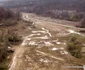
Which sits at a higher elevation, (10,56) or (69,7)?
(10,56)

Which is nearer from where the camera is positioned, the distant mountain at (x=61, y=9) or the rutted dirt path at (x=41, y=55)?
the rutted dirt path at (x=41, y=55)

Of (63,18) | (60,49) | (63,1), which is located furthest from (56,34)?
(63,1)

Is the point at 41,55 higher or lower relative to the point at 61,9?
higher

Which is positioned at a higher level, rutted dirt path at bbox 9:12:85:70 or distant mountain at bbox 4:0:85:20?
rutted dirt path at bbox 9:12:85:70

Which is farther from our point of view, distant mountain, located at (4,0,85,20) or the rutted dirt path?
distant mountain, located at (4,0,85,20)

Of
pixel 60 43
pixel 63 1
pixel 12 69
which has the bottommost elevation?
pixel 63 1

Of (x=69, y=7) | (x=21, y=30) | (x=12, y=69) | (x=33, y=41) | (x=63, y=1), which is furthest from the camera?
(x=63, y=1)

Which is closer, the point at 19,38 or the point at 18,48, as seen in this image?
the point at 18,48

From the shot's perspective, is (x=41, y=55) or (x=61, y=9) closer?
(x=41, y=55)

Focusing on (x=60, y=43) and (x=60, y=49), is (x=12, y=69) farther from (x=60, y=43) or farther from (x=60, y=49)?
(x=60, y=43)

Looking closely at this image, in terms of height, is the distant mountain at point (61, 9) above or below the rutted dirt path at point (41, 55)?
below

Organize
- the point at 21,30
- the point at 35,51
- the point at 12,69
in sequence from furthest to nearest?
the point at 21,30, the point at 35,51, the point at 12,69
